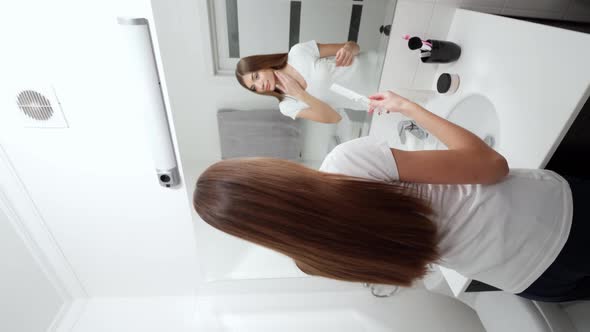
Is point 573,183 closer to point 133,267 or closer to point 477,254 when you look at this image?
point 477,254

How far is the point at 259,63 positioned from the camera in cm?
88

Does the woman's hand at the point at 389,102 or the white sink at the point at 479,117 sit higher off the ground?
the woman's hand at the point at 389,102

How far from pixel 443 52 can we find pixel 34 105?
1224 mm

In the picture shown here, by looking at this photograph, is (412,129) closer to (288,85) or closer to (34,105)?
(288,85)

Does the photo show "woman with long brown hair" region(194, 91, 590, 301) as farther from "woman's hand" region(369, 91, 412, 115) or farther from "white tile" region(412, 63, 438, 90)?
"white tile" region(412, 63, 438, 90)

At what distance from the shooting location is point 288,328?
4.29 ft

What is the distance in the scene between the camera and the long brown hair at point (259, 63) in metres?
0.87

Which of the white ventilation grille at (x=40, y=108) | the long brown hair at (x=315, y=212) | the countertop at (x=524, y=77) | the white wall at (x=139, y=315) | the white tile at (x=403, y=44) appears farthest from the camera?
the white wall at (x=139, y=315)

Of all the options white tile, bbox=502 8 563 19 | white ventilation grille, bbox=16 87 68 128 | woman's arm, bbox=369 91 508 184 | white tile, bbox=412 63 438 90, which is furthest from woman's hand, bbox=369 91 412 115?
white ventilation grille, bbox=16 87 68 128

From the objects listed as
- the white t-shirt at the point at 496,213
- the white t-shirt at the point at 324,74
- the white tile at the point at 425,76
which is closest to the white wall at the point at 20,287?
the white t-shirt at the point at 324,74

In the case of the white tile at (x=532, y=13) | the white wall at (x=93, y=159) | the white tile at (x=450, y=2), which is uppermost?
the white tile at (x=450, y=2)

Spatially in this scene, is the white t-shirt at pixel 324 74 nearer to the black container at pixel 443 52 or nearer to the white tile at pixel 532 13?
the black container at pixel 443 52

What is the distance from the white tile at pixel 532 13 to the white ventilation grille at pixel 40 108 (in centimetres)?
146

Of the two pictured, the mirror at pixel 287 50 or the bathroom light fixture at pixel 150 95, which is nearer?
the bathroom light fixture at pixel 150 95
